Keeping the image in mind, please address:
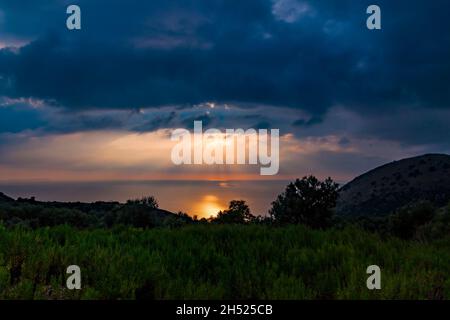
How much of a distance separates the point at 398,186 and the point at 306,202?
78.7 m

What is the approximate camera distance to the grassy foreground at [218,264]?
406 inches

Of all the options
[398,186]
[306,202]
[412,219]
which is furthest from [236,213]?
[398,186]

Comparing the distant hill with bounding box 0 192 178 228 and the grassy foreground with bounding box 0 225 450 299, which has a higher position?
the distant hill with bounding box 0 192 178 228

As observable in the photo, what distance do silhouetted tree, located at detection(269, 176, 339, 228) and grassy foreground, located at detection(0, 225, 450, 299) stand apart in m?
25.7

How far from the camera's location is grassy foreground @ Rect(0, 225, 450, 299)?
10.3m

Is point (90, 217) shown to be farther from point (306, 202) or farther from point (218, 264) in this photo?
point (218, 264)

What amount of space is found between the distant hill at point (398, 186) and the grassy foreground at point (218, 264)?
8324 centimetres

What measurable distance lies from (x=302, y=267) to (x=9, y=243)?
7130mm

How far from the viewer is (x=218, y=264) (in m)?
12.9

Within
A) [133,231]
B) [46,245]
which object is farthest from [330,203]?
[46,245]

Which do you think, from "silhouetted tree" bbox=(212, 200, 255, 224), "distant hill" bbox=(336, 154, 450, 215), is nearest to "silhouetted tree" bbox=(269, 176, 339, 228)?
"silhouetted tree" bbox=(212, 200, 255, 224)

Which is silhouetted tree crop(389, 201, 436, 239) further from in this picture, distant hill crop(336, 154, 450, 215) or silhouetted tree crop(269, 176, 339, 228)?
distant hill crop(336, 154, 450, 215)
